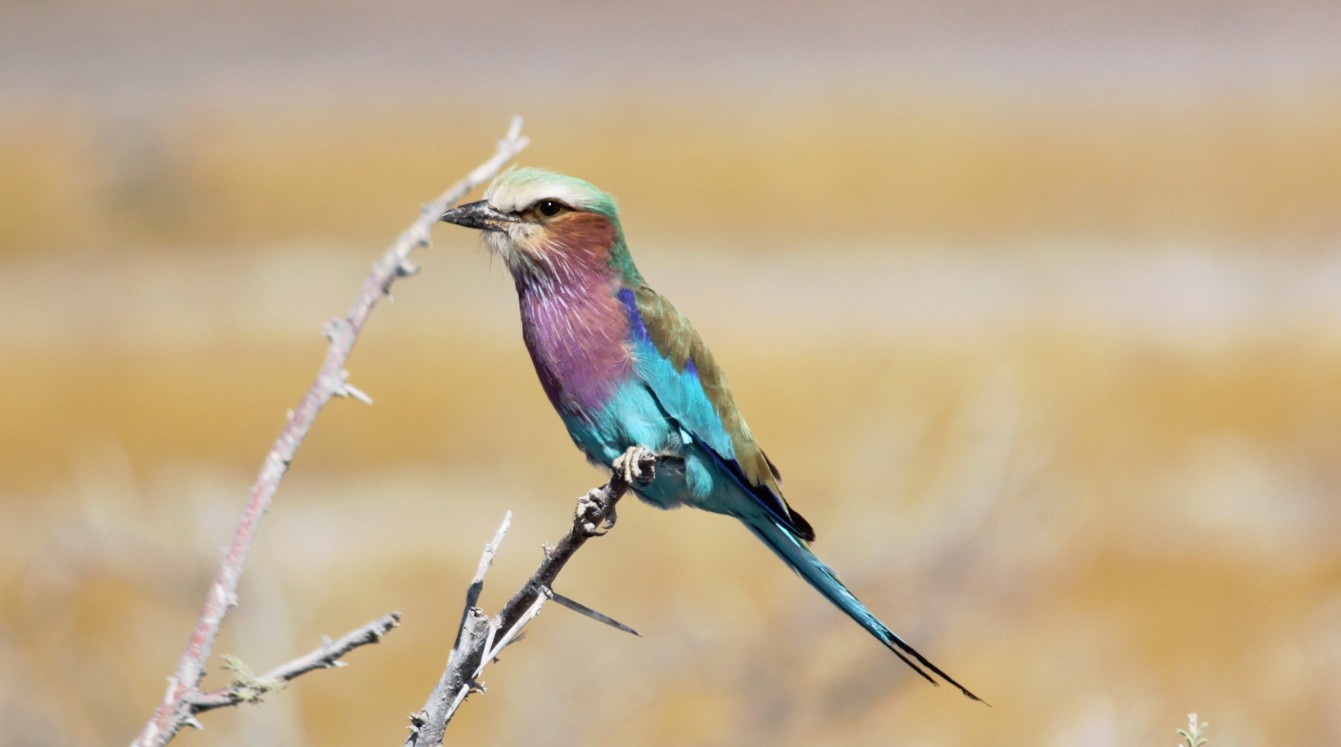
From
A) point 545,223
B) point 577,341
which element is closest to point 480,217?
point 545,223

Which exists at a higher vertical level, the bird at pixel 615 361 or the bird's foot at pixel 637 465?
the bird at pixel 615 361

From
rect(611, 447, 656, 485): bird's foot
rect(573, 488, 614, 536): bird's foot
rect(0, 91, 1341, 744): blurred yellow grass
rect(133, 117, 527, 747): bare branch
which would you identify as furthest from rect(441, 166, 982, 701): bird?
rect(0, 91, 1341, 744): blurred yellow grass

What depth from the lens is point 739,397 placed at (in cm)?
1188

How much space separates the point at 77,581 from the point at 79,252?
9.96m

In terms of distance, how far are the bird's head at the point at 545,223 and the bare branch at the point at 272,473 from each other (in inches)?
49.0

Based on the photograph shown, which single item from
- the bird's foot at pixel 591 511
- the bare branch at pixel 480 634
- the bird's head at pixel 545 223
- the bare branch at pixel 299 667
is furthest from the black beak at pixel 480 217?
the bare branch at pixel 299 667

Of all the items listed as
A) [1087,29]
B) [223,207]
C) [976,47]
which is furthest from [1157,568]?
[1087,29]

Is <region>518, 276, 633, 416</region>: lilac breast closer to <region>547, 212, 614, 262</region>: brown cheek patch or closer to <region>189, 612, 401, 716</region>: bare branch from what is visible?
<region>547, 212, 614, 262</region>: brown cheek patch

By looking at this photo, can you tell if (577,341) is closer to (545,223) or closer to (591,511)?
(545,223)

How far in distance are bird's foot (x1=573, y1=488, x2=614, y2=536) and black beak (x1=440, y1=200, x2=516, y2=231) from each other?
835 mm

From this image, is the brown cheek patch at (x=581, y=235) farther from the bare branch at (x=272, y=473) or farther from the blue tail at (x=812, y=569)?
the bare branch at (x=272, y=473)

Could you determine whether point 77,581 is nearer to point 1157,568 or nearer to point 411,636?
point 411,636

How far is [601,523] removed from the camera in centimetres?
302

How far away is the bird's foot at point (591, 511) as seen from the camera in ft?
9.45
